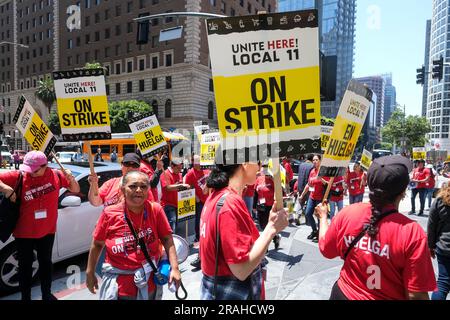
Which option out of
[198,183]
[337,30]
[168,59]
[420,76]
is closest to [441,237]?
[198,183]

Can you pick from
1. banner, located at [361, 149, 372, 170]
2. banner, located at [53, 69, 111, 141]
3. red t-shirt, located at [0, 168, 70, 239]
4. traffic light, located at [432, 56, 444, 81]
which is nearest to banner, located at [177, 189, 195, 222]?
banner, located at [53, 69, 111, 141]

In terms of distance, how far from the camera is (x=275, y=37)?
6.83 feet

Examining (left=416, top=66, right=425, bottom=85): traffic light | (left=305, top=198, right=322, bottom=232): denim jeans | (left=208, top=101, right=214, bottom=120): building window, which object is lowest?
(left=305, top=198, right=322, bottom=232): denim jeans

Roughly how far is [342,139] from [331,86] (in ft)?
17.3

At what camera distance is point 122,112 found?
38.7m

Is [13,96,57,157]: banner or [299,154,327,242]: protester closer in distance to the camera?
[13,96,57,157]: banner

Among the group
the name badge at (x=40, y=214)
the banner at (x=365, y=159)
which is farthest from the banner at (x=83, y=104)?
the banner at (x=365, y=159)

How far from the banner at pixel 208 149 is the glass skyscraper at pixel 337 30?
318 ft

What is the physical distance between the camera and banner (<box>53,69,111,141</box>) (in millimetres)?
4184

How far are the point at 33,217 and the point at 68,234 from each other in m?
1.36

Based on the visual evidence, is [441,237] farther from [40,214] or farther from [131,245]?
[40,214]

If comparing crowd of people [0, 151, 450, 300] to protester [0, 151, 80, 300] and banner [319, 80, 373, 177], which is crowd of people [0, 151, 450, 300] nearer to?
protester [0, 151, 80, 300]

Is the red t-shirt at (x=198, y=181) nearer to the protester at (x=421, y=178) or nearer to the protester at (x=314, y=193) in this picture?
the protester at (x=314, y=193)

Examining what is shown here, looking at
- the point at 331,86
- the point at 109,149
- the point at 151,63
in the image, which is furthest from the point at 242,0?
the point at 331,86
